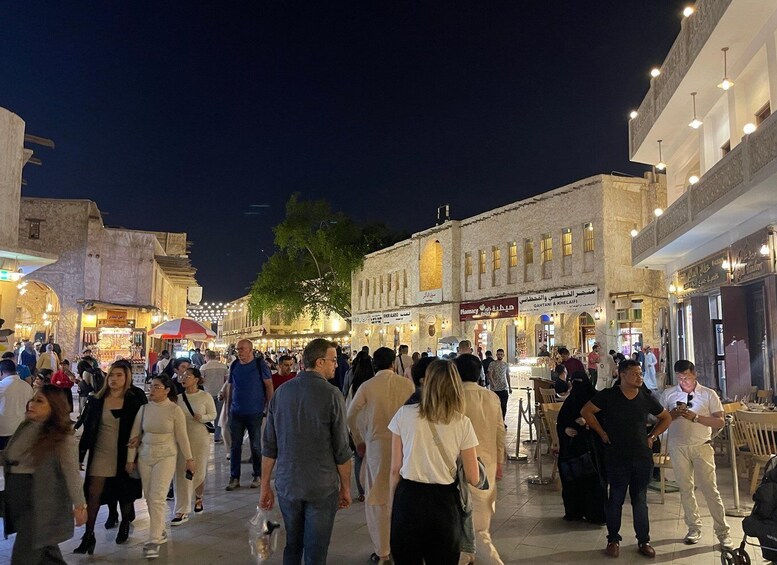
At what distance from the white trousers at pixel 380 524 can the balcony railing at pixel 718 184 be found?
7.76 m

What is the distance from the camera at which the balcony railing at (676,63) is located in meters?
11.8

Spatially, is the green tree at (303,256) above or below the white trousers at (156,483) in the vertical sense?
above

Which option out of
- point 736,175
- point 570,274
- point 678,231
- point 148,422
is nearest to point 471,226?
point 570,274

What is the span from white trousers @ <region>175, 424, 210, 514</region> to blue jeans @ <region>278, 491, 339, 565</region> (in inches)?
109

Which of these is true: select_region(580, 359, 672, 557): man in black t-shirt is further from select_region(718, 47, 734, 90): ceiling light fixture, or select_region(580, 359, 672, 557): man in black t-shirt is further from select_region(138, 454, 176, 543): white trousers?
select_region(718, 47, 734, 90): ceiling light fixture

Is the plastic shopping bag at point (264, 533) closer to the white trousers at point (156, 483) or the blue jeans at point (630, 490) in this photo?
the white trousers at point (156, 483)

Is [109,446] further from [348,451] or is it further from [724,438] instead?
[724,438]

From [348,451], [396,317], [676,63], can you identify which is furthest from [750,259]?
[396,317]

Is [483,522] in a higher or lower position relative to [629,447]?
lower

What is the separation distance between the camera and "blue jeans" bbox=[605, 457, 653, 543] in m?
5.34

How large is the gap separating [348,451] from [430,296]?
29797mm

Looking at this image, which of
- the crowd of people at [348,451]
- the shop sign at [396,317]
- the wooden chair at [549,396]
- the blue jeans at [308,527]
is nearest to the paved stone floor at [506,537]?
the crowd of people at [348,451]

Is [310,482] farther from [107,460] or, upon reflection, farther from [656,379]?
[656,379]

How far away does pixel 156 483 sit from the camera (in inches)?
220
